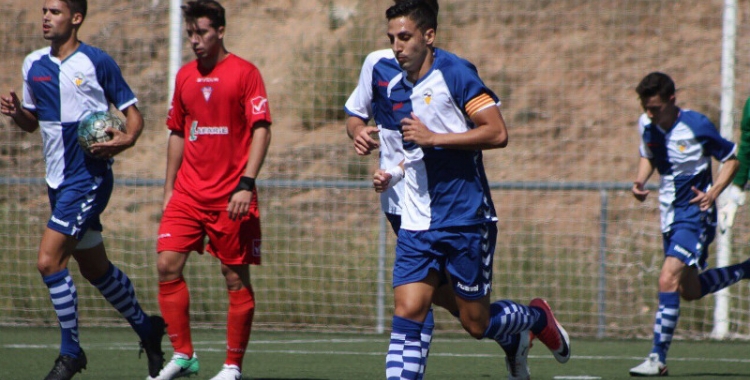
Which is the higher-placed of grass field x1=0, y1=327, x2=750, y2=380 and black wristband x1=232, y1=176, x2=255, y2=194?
black wristband x1=232, y1=176, x2=255, y2=194

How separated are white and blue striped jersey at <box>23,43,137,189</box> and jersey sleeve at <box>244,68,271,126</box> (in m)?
0.76

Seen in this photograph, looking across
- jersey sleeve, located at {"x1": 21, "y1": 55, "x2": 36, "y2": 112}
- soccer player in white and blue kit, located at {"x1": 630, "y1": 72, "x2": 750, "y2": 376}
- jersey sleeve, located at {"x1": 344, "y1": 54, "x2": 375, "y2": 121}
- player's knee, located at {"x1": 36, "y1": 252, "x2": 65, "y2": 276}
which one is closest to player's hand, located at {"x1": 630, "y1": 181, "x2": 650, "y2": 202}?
soccer player in white and blue kit, located at {"x1": 630, "y1": 72, "x2": 750, "y2": 376}

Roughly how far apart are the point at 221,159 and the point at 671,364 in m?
3.75

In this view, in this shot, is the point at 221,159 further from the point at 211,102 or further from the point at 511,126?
the point at 511,126

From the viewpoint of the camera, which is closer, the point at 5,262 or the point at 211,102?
the point at 211,102

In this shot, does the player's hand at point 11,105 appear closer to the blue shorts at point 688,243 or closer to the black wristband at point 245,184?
the black wristband at point 245,184

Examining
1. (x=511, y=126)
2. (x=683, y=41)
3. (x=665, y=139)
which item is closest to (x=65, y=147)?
(x=665, y=139)

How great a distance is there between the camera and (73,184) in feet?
21.4

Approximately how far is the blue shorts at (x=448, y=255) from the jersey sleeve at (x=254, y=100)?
151cm

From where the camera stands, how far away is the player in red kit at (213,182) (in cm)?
655

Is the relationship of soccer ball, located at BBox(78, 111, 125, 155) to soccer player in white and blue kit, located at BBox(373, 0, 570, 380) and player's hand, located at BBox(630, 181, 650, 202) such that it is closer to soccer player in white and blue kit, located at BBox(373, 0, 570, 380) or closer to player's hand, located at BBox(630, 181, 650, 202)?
soccer player in white and blue kit, located at BBox(373, 0, 570, 380)

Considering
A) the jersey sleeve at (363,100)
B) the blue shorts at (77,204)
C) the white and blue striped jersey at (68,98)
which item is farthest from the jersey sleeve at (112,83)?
the jersey sleeve at (363,100)

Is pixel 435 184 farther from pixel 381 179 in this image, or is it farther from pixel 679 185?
pixel 679 185

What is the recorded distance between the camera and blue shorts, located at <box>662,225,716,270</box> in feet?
25.3
